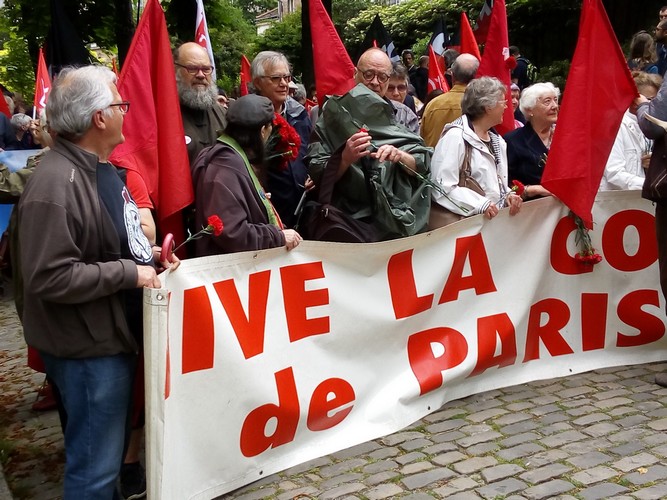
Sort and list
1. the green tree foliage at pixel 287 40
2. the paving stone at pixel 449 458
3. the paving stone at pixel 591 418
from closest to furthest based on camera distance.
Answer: the paving stone at pixel 449 458 < the paving stone at pixel 591 418 < the green tree foliage at pixel 287 40

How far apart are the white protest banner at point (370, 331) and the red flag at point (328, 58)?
5.32 ft

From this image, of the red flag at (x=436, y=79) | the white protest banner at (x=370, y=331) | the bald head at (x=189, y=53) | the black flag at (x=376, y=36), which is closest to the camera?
the white protest banner at (x=370, y=331)

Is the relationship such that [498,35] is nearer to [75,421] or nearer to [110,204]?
[110,204]

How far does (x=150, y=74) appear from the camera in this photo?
4348mm

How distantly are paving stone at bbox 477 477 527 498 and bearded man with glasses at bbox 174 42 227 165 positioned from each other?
2482 mm

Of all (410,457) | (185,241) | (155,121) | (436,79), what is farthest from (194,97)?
(436,79)

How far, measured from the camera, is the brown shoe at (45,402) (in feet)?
17.4

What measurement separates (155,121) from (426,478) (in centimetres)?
227

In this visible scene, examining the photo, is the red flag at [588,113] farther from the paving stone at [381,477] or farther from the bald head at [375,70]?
the paving stone at [381,477]

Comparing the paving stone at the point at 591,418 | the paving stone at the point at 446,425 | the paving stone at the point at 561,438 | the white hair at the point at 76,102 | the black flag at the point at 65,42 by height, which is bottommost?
the paving stone at the point at 591,418

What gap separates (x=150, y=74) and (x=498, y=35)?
3.39 meters

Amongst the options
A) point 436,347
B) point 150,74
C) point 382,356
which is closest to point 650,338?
point 436,347

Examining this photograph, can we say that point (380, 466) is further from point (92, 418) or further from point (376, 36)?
point (376, 36)

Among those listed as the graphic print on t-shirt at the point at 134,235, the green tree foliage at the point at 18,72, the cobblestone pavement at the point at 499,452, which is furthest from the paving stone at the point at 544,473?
the green tree foliage at the point at 18,72
